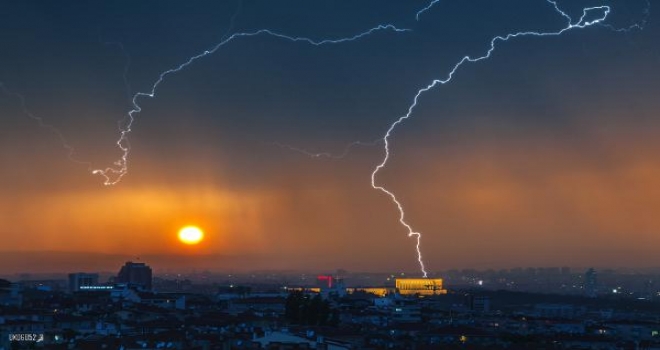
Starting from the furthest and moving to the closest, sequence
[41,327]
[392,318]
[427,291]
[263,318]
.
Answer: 1. [427,291]
2. [392,318]
3. [263,318]
4. [41,327]

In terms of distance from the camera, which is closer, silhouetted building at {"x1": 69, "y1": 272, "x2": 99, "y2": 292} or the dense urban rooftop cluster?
the dense urban rooftop cluster

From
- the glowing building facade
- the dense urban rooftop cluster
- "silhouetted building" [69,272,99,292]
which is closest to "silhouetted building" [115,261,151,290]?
"silhouetted building" [69,272,99,292]

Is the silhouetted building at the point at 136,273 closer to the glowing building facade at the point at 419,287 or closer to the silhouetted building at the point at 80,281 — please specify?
the silhouetted building at the point at 80,281

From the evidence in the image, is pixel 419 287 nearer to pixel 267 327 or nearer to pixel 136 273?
pixel 136 273

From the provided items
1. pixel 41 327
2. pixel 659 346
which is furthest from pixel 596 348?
pixel 41 327

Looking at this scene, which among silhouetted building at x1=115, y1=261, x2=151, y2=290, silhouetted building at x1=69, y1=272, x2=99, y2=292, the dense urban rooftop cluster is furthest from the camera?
silhouetted building at x1=115, y1=261, x2=151, y2=290

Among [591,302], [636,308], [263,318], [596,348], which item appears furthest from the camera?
[591,302]

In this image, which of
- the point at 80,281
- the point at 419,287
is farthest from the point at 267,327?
the point at 419,287

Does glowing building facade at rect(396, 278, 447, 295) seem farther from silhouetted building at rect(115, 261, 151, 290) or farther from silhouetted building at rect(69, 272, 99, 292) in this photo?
silhouetted building at rect(69, 272, 99, 292)

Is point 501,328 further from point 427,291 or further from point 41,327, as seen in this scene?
point 427,291

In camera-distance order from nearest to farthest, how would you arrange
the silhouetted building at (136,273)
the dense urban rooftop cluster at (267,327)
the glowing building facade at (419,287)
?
1. the dense urban rooftop cluster at (267,327)
2. the silhouetted building at (136,273)
3. the glowing building facade at (419,287)

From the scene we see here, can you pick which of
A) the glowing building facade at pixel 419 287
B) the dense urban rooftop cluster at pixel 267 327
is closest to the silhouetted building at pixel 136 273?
the glowing building facade at pixel 419 287
